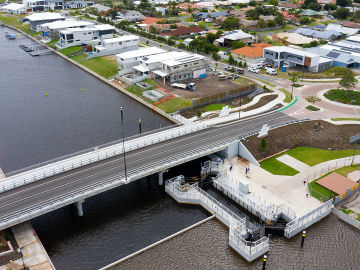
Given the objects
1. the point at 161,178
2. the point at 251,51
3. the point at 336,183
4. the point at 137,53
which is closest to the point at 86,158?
the point at 161,178

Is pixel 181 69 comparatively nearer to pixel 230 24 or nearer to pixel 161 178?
pixel 161 178

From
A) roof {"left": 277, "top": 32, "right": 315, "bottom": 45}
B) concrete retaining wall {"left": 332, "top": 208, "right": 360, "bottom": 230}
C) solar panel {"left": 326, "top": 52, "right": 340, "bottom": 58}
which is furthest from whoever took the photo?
roof {"left": 277, "top": 32, "right": 315, "bottom": 45}

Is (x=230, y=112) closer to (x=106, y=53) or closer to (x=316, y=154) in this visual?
(x=316, y=154)

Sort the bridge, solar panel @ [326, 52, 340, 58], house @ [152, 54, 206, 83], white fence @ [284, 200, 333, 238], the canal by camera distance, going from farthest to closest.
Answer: solar panel @ [326, 52, 340, 58] → house @ [152, 54, 206, 83] → the bridge → white fence @ [284, 200, 333, 238] → the canal

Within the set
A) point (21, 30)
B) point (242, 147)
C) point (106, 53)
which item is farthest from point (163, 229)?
point (21, 30)

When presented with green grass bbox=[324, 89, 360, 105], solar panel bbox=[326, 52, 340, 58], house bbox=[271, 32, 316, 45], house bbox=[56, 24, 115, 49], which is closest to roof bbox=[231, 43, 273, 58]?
solar panel bbox=[326, 52, 340, 58]

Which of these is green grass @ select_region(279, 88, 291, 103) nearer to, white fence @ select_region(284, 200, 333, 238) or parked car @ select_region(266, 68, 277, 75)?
parked car @ select_region(266, 68, 277, 75)

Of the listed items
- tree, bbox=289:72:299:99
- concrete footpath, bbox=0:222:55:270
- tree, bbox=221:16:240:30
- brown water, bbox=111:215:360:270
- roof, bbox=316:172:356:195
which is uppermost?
tree, bbox=221:16:240:30
